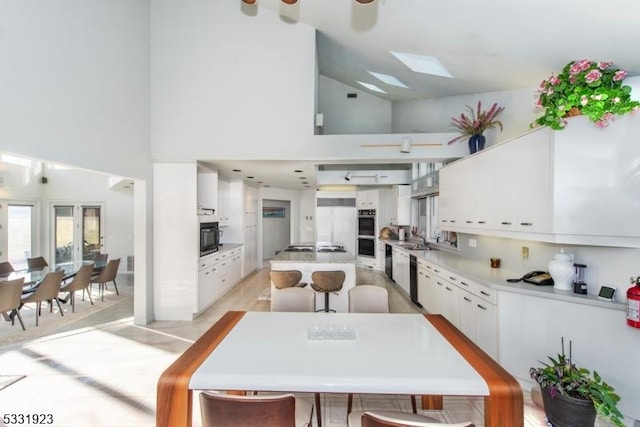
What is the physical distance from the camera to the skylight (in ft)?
12.7

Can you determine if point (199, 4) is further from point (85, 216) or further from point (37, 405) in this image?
point (85, 216)

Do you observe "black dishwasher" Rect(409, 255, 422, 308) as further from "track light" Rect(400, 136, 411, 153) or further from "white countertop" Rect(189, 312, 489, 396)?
"white countertop" Rect(189, 312, 489, 396)

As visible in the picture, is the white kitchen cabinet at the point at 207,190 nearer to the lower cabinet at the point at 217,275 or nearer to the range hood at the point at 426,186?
the lower cabinet at the point at 217,275

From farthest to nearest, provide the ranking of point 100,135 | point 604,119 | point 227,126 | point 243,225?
1. point 243,225
2. point 227,126
3. point 100,135
4. point 604,119

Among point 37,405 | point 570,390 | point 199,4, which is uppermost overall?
point 199,4

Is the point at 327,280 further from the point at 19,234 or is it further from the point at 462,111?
the point at 19,234

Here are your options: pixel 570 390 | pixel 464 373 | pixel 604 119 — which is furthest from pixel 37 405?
pixel 604 119

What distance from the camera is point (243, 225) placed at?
7031mm

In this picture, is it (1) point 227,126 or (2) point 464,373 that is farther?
(1) point 227,126

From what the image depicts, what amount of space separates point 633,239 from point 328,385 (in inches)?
92.2

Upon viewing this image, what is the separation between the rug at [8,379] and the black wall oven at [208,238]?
2.29 m

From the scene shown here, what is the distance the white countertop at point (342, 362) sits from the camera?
1397 millimetres

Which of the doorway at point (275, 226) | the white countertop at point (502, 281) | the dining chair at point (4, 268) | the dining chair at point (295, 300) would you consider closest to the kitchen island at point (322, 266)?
the white countertop at point (502, 281)

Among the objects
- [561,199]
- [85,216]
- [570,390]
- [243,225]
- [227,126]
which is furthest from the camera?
[85,216]
